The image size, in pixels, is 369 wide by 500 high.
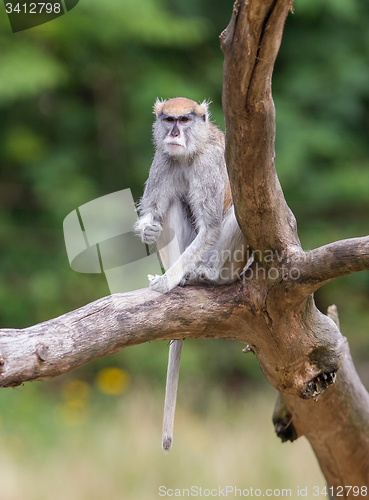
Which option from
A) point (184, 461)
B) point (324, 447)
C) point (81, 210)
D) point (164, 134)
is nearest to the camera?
point (164, 134)

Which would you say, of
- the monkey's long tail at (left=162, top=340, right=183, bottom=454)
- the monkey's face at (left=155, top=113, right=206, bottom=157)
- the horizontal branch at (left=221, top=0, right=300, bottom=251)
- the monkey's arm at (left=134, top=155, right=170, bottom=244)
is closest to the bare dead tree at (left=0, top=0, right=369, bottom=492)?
the horizontal branch at (left=221, top=0, right=300, bottom=251)

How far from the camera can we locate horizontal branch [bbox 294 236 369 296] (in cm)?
155

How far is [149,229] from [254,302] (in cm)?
64

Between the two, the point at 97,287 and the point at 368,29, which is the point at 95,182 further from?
the point at 368,29

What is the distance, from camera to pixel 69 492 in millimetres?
3576

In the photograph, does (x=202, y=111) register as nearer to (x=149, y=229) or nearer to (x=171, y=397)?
(x=149, y=229)

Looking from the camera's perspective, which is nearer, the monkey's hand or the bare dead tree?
the bare dead tree

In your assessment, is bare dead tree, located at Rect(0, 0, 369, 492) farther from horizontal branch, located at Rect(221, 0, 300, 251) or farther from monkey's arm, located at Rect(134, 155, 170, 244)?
monkey's arm, located at Rect(134, 155, 170, 244)

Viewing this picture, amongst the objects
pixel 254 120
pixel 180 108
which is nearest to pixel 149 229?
pixel 180 108

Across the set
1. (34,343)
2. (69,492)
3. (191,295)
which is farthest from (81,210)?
(34,343)

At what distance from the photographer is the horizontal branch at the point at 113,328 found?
1.59m

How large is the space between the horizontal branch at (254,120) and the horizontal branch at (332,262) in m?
0.15

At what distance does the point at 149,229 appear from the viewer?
2346 millimetres

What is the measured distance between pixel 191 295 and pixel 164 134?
828 mm
